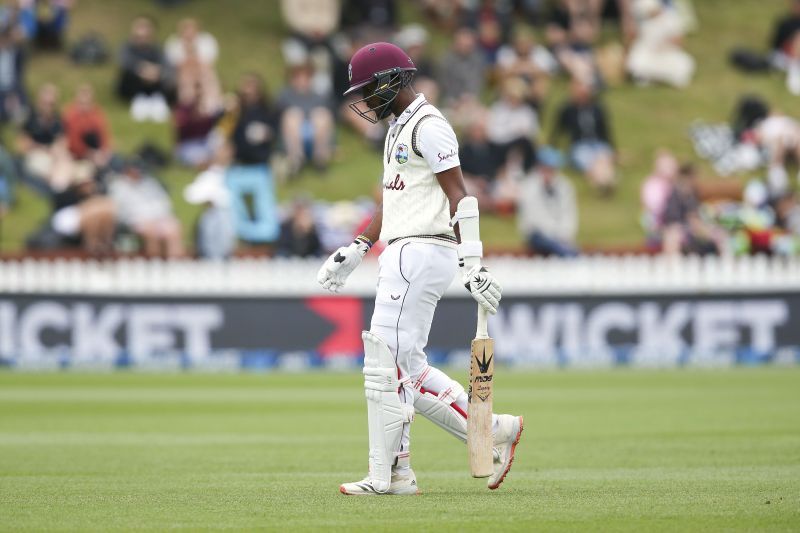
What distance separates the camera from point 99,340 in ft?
66.6

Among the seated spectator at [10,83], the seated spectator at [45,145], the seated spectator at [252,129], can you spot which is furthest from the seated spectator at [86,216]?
the seated spectator at [10,83]

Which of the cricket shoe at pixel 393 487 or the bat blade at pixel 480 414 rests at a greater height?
the bat blade at pixel 480 414

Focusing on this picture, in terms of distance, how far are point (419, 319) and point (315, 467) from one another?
2.00 m

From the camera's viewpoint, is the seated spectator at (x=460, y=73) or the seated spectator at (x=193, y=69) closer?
the seated spectator at (x=193, y=69)

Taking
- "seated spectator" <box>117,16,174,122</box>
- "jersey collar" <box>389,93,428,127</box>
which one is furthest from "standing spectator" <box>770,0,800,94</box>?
"jersey collar" <box>389,93,428,127</box>

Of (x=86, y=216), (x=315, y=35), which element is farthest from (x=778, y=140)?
(x=86, y=216)

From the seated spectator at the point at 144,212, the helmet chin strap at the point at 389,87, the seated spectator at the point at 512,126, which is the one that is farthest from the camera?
the seated spectator at the point at 512,126

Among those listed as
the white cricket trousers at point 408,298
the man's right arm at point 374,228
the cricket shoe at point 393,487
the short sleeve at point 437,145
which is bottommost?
the cricket shoe at point 393,487

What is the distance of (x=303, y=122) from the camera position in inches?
993

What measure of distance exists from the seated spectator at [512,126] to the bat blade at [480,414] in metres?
17.3

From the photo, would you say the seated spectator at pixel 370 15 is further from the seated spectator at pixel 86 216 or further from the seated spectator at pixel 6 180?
the seated spectator at pixel 86 216

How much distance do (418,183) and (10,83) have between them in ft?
58.5

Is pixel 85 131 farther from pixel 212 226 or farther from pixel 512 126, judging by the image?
pixel 512 126

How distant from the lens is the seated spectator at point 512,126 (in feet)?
82.6
